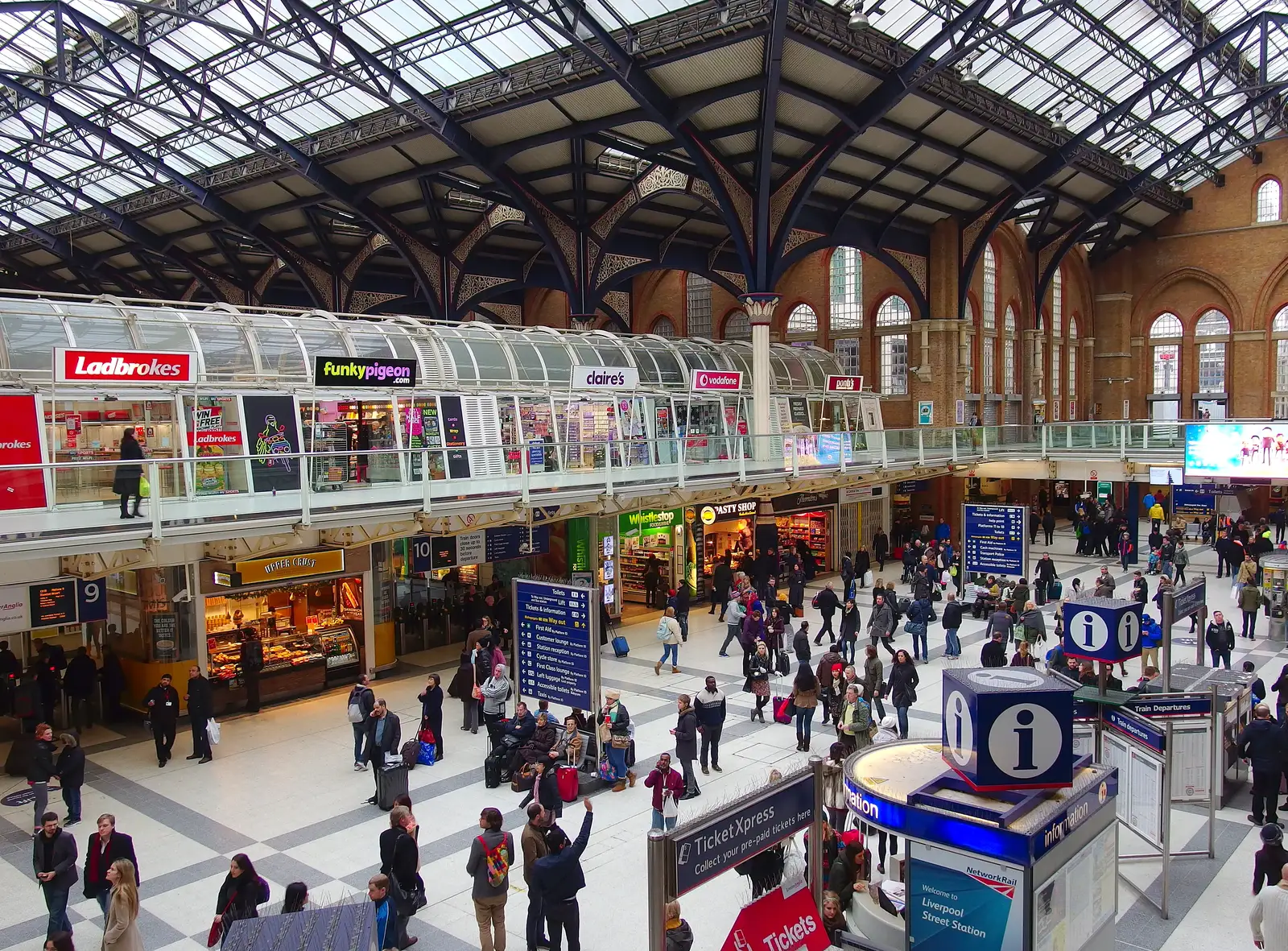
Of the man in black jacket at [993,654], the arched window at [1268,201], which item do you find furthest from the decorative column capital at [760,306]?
the arched window at [1268,201]

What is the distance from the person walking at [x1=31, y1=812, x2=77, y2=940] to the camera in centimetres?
863

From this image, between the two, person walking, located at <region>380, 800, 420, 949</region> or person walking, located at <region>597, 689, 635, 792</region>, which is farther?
person walking, located at <region>597, 689, 635, 792</region>

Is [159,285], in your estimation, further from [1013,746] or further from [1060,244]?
[1013,746]

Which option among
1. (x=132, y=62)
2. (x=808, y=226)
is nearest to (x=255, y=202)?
(x=132, y=62)

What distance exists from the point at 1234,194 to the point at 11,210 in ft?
169

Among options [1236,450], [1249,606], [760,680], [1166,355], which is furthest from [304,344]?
[1166,355]

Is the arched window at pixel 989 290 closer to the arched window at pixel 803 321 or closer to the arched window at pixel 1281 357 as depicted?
the arched window at pixel 803 321

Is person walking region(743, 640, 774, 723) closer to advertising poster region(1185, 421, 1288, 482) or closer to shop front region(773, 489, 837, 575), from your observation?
shop front region(773, 489, 837, 575)

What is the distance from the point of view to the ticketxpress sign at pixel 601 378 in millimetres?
20219

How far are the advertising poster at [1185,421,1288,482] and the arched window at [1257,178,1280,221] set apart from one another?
69.2ft

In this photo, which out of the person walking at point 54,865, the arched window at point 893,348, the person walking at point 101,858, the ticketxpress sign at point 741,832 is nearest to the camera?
the ticketxpress sign at point 741,832

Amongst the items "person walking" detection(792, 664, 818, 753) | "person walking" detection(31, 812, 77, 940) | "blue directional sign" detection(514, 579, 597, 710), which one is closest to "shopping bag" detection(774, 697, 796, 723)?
"person walking" detection(792, 664, 818, 753)

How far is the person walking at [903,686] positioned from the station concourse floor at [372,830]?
688 millimetres

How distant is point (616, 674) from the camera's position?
18500 millimetres
